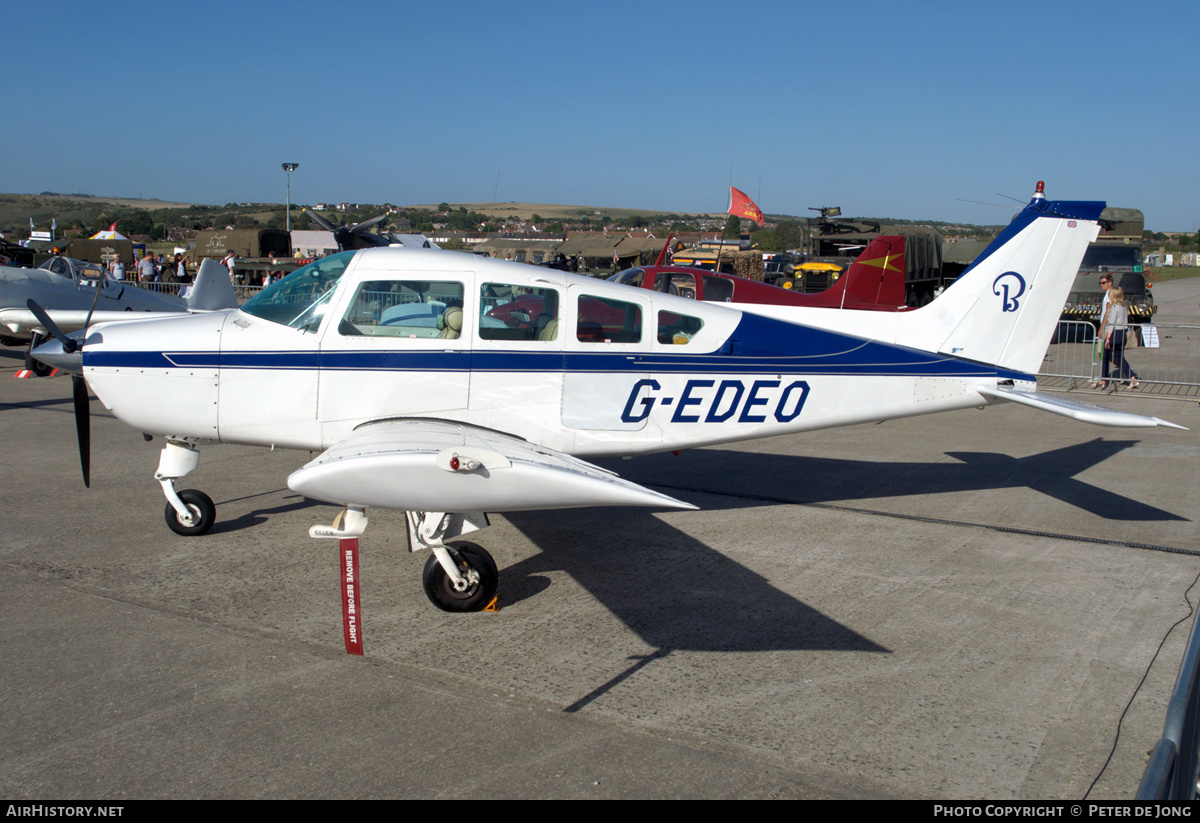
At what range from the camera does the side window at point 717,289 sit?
12.3m

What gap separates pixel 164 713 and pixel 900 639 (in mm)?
3820

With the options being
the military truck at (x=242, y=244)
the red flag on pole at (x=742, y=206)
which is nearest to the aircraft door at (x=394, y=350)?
the red flag on pole at (x=742, y=206)

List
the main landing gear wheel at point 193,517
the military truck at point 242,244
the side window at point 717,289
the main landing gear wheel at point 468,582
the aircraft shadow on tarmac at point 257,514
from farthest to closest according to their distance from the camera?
the military truck at point 242,244
the side window at point 717,289
the aircraft shadow on tarmac at point 257,514
the main landing gear wheel at point 193,517
the main landing gear wheel at point 468,582

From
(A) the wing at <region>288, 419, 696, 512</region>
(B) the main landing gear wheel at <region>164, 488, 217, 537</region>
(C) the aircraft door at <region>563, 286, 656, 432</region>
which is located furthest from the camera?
Answer: (B) the main landing gear wheel at <region>164, 488, 217, 537</region>

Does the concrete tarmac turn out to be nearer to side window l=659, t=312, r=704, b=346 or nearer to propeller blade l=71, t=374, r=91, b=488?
propeller blade l=71, t=374, r=91, b=488

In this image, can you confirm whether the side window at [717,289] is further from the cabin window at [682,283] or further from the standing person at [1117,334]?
the standing person at [1117,334]

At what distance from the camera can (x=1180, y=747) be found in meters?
1.84

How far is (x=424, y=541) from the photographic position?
5.14 metres

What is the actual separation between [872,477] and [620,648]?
4.80m

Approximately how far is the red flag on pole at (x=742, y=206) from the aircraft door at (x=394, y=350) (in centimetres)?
1886

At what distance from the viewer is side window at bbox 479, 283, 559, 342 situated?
5.80m

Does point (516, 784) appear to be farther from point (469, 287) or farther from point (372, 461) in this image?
point (469, 287)

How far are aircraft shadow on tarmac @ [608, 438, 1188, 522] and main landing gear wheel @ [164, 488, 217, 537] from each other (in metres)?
3.82

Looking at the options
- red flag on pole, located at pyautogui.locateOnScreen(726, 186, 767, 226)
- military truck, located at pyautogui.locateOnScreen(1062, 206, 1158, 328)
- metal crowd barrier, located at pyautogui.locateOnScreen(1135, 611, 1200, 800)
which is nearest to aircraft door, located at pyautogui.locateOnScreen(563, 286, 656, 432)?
metal crowd barrier, located at pyautogui.locateOnScreen(1135, 611, 1200, 800)
